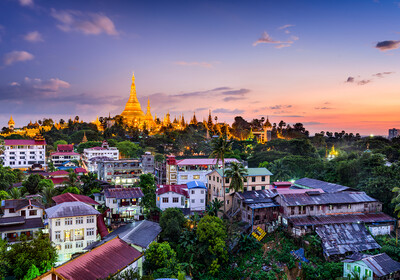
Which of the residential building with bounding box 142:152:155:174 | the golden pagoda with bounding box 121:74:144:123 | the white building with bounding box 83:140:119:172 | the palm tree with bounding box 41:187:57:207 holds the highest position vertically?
the golden pagoda with bounding box 121:74:144:123

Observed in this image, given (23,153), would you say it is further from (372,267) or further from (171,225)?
(372,267)

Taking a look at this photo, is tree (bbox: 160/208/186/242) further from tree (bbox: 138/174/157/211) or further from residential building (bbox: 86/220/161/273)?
tree (bbox: 138/174/157/211)

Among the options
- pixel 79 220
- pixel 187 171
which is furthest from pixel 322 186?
pixel 79 220

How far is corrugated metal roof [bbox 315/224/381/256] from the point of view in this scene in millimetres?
27553

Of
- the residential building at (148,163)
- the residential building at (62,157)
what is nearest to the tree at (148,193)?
the residential building at (148,163)

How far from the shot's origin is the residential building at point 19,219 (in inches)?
1125

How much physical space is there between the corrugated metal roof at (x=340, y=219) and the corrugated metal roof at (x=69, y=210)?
19.6m

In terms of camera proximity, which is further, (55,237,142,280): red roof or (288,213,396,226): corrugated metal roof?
(288,213,396,226): corrugated metal roof

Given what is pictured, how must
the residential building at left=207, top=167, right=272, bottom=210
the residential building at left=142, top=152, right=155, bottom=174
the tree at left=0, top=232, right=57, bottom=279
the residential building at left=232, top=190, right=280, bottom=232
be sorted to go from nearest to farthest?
the tree at left=0, top=232, right=57, bottom=279 < the residential building at left=232, top=190, right=280, bottom=232 < the residential building at left=207, top=167, right=272, bottom=210 < the residential building at left=142, top=152, right=155, bottom=174

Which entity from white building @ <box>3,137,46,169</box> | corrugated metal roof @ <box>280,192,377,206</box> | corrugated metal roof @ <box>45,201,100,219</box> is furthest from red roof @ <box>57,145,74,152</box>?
corrugated metal roof @ <box>280,192,377,206</box>

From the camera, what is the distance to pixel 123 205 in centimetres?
3588

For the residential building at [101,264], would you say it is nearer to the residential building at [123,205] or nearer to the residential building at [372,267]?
the residential building at [123,205]

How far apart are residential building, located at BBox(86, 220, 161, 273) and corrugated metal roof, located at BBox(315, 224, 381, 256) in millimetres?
15381

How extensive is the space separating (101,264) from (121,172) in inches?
1146
